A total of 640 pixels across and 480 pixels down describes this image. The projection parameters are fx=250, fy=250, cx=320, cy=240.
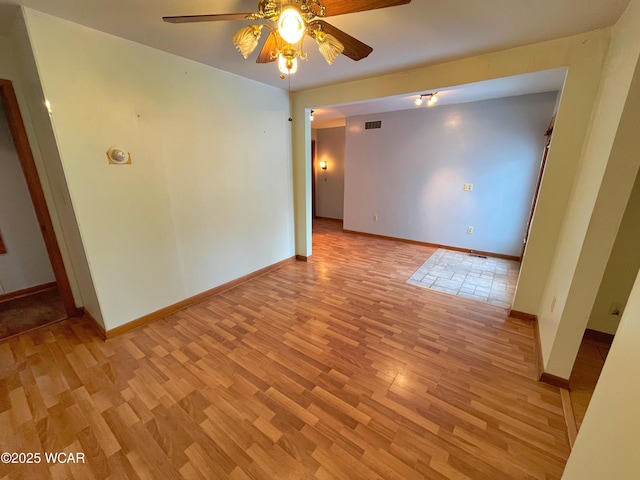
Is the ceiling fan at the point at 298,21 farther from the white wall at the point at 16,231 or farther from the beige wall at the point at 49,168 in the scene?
the white wall at the point at 16,231

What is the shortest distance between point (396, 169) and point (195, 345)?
14.9 ft

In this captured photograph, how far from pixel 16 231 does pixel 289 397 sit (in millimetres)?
3755

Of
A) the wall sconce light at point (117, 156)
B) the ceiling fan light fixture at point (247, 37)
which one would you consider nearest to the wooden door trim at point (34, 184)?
the wall sconce light at point (117, 156)

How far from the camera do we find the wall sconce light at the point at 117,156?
2062 millimetres

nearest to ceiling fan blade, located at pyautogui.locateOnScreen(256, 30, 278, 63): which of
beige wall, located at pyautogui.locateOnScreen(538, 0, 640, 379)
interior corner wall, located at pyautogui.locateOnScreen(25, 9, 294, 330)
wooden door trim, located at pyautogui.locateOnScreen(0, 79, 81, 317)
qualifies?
interior corner wall, located at pyautogui.locateOnScreen(25, 9, 294, 330)

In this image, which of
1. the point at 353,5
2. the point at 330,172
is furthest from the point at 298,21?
the point at 330,172

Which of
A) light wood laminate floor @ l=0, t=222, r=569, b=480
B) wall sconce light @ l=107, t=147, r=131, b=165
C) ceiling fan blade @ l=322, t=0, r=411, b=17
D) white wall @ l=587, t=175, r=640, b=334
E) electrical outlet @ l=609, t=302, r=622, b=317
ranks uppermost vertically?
ceiling fan blade @ l=322, t=0, r=411, b=17

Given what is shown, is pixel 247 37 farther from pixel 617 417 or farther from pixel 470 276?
pixel 470 276

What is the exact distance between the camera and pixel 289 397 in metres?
1.70

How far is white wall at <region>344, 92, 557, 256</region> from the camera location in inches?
154

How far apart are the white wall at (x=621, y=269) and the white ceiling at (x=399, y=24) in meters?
1.35

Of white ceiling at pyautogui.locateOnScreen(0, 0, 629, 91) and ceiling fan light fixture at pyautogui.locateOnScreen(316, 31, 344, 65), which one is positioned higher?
white ceiling at pyautogui.locateOnScreen(0, 0, 629, 91)

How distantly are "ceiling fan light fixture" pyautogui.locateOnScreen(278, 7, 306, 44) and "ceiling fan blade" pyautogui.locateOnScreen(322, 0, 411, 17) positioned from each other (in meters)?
0.19

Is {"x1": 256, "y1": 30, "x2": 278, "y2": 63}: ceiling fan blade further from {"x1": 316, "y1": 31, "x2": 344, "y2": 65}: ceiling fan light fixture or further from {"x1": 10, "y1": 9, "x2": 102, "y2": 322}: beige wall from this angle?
{"x1": 10, "y1": 9, "x2": 102, "y2": 322}: beige wall
